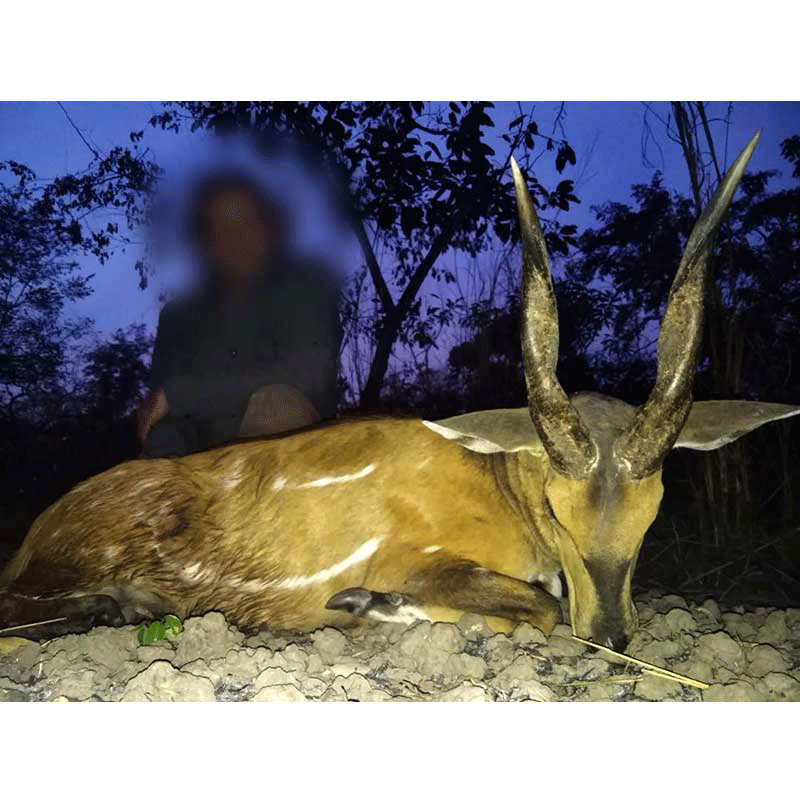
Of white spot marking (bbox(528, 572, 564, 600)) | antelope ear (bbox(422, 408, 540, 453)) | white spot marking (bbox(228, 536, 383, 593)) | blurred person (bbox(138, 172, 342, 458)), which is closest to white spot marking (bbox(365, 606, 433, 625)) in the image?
white spot marking (bbox(228, 536, 383, 593))

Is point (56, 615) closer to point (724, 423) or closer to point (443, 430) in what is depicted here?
point (443, 430)

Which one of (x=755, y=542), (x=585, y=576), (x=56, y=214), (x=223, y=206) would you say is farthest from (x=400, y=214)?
(x=585, y=576)

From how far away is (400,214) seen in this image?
8398mm

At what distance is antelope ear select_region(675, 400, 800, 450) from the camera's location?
10.3 feet

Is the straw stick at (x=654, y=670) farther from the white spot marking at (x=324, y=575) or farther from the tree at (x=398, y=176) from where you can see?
the tree at (x=398, y=176)

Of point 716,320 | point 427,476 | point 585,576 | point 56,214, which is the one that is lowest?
point 585,576

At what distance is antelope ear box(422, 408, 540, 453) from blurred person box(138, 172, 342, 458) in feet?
8.10

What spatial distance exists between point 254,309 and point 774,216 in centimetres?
477

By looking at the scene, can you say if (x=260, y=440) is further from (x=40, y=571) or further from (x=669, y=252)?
(x=669, y=252)

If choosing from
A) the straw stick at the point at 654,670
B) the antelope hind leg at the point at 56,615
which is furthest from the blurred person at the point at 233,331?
the straw stick at the point at 654,670

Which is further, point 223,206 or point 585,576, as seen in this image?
point 223,206

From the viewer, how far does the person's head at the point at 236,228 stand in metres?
6.21

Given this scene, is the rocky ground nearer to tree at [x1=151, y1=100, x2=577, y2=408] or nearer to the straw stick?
the straw stick

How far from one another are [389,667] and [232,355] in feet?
11.5
